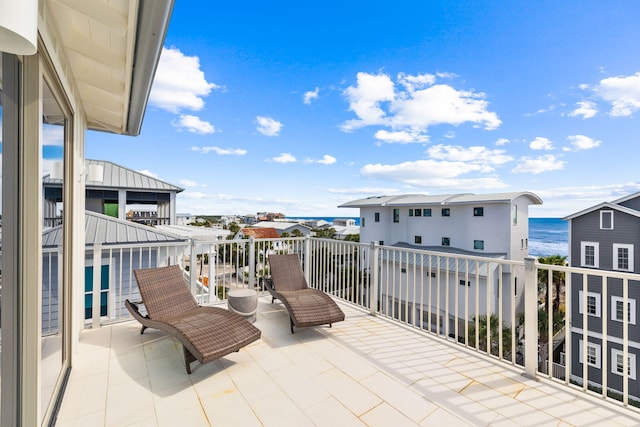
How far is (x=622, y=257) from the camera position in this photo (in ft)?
43.2

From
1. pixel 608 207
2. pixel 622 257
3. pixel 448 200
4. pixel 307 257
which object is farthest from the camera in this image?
pixel 448 200

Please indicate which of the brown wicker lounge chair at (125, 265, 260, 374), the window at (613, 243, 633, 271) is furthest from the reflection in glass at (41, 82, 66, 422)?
the window at (613, 243, 633, 271)

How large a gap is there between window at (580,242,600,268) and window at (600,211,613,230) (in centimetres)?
87

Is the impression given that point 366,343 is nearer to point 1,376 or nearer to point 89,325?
point 1,376

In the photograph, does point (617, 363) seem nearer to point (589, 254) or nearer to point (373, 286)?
point (589, 254)

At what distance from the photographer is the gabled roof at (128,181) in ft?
52.0

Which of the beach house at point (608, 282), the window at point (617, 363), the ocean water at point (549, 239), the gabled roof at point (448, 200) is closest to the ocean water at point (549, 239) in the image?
the ocean water at point (549, 239)

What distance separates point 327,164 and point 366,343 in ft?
83.2

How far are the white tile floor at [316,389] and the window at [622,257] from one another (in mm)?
15435

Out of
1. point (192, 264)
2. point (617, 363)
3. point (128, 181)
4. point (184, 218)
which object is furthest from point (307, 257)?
point (184, 218)

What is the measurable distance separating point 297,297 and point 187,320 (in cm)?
154

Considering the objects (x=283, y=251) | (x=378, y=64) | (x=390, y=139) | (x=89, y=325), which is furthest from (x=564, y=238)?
(x=89, y=325)

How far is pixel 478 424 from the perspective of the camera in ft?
7.20

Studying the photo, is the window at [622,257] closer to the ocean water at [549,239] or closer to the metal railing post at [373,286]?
the metal railing post at [373,286]
